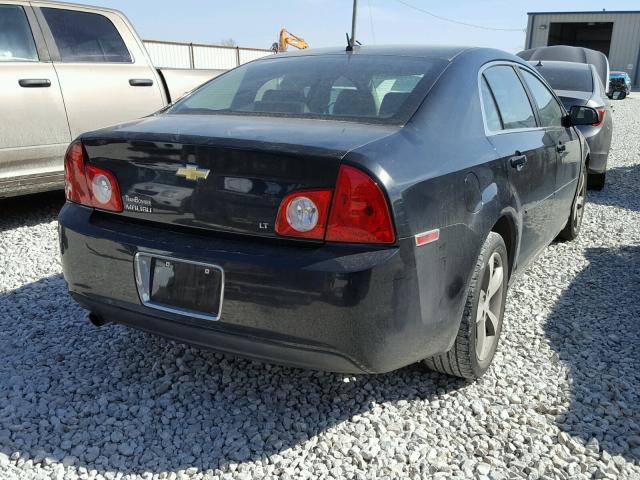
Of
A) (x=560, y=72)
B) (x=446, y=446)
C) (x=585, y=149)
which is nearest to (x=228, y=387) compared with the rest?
(x=446, y=446)

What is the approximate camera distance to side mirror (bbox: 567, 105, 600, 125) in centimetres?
411

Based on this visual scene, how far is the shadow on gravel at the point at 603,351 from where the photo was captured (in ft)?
8.12

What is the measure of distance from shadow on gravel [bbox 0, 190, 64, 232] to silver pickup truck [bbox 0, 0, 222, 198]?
480 mm

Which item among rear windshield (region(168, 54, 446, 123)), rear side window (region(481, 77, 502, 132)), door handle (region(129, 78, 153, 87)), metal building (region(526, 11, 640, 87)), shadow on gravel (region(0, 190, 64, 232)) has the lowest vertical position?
metal building (region(526, 11, 640, 87))

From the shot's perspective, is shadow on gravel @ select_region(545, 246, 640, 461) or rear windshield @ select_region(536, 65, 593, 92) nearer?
shadow on gravel @ select_region(545, 246, 640, 461)

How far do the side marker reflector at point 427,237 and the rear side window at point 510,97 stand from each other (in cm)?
113

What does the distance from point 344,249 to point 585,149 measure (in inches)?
137

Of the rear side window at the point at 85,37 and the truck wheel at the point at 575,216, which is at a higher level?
the rear side window at the point at 85,37

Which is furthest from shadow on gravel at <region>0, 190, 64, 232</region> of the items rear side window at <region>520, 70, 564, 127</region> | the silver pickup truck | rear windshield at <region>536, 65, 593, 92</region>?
rear windshield at <region>536, 65, 593, 92</region>

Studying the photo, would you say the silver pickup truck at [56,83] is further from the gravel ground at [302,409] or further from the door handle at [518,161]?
the door handle at [518,161]

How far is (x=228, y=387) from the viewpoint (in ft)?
8.89

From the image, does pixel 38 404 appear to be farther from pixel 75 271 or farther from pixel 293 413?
pixel 293 413

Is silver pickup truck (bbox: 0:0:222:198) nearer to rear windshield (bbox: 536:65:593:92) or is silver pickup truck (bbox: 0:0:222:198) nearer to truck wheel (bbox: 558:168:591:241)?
truck wheel (bbox: 558:168:591:241)

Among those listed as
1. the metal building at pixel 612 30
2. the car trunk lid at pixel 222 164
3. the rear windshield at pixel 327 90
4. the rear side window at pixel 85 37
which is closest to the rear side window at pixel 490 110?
the rear windshield at pixel 327 90
